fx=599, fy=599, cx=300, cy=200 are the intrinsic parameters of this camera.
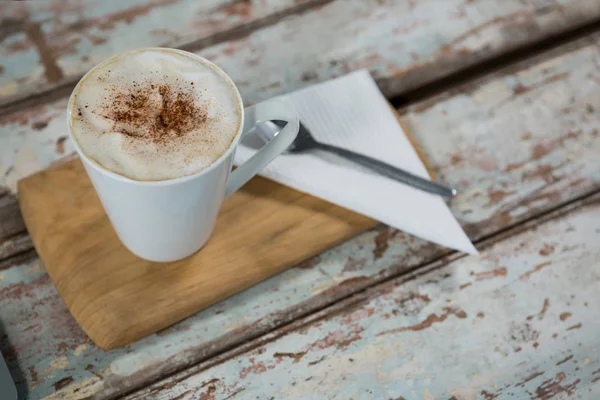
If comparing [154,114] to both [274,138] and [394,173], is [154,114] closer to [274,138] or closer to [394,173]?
[274,138]

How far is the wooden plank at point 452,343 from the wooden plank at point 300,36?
0.28 metres

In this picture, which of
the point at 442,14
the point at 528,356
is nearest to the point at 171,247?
the point at 528,356

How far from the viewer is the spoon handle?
25.0 inches

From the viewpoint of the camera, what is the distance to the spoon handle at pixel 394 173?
64 centimetres

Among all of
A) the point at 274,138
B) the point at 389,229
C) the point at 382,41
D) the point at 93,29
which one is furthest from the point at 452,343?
the point at 93,29

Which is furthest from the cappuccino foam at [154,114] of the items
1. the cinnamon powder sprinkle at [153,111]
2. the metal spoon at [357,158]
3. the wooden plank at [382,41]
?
the wooden plank at [382,41]

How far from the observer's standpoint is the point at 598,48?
2.65ft

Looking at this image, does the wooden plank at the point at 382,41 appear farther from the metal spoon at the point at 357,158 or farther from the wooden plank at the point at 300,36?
the metal spoon at the point at 357,158

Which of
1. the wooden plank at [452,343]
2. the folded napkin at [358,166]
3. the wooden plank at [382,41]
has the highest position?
the wooden plank at [382,41]

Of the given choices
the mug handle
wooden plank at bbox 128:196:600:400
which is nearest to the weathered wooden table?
wooden plank at bbox 128:196:600:400

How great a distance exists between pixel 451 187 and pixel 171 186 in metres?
0.37

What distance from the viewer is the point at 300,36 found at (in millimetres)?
792

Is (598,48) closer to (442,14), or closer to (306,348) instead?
(442,14)

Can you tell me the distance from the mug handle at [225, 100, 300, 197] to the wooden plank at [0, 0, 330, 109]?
29 cm
